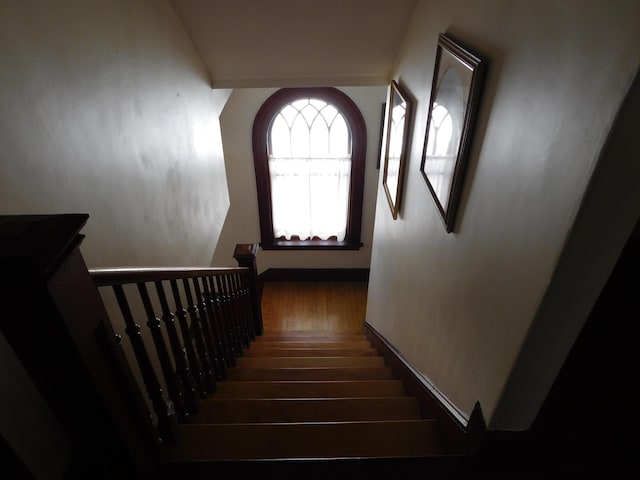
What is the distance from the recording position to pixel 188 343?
146cm

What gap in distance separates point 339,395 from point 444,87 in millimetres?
1491

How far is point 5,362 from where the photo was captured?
0.82 meters

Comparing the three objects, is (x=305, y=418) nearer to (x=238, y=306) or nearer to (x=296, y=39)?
(x=238, y=306)

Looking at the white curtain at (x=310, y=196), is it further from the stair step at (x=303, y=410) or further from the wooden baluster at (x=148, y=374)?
the wooden baluster at (x=148, y=374)

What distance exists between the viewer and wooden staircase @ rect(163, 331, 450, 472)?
1.27 meters

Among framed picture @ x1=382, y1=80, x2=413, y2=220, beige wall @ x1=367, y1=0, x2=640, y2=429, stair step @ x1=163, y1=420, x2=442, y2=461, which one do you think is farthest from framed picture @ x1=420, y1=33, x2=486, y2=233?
stair step @ x1=163, y1=420, x2=442, y2=461

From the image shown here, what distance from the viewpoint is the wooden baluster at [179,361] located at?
1259mm

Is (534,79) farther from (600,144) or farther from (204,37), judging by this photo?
(204,37)

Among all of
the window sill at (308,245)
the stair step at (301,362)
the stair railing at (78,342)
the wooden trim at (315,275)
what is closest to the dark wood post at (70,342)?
the stair railing at (78,342)

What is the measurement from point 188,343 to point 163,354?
9.0 inches

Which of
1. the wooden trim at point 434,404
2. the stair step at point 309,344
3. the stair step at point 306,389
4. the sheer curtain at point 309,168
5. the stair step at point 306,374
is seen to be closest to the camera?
the wooden trim at point 434,404

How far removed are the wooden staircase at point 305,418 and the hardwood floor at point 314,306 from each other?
2.11m

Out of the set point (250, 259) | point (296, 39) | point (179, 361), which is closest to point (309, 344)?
point (250, 259)

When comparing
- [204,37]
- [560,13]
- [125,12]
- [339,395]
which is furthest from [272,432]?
[204,37]
